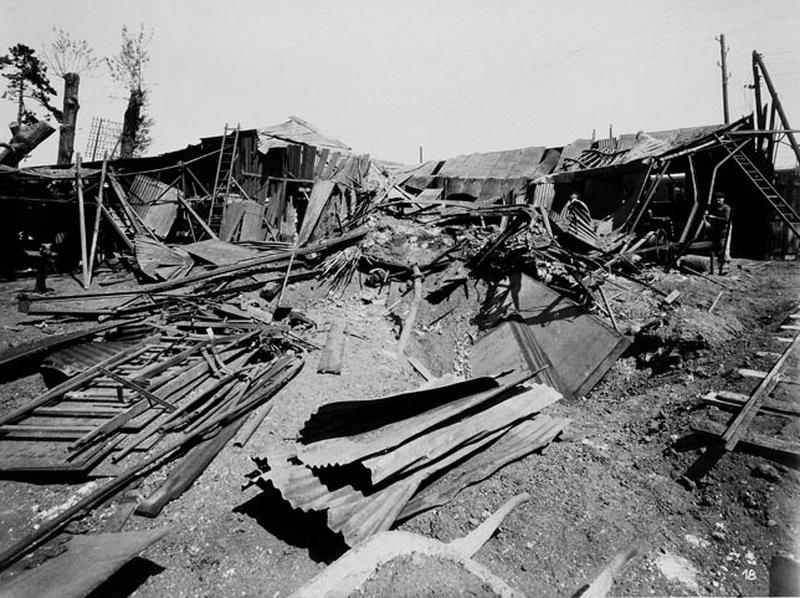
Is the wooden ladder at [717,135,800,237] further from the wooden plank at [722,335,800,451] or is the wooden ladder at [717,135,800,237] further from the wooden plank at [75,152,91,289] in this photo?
the wooden plank at [75,152,91,289]

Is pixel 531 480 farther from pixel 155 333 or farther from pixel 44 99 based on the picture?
pixel 44 99

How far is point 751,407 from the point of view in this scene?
455cm

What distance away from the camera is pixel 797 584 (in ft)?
9.54

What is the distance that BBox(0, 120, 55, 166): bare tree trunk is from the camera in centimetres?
1158

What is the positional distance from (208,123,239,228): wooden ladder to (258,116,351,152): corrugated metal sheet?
33.7 inches

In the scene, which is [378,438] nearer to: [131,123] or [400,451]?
[400,451]

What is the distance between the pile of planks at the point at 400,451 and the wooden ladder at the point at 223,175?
36.4ft

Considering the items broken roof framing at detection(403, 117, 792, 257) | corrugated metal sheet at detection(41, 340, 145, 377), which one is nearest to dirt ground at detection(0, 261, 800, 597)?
corrugated metal sheet at detection(41, 340, 145, 377)

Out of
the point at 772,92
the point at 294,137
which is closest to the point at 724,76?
the point at 772,92

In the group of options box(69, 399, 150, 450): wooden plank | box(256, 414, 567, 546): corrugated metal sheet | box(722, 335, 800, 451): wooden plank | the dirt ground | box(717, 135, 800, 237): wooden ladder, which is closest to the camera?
the dirt ground

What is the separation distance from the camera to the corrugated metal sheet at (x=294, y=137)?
14328mm

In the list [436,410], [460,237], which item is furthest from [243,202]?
[436,410]

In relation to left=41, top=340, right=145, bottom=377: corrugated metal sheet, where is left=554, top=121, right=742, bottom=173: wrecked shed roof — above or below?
above

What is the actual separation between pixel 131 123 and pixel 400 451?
85.3 feet
